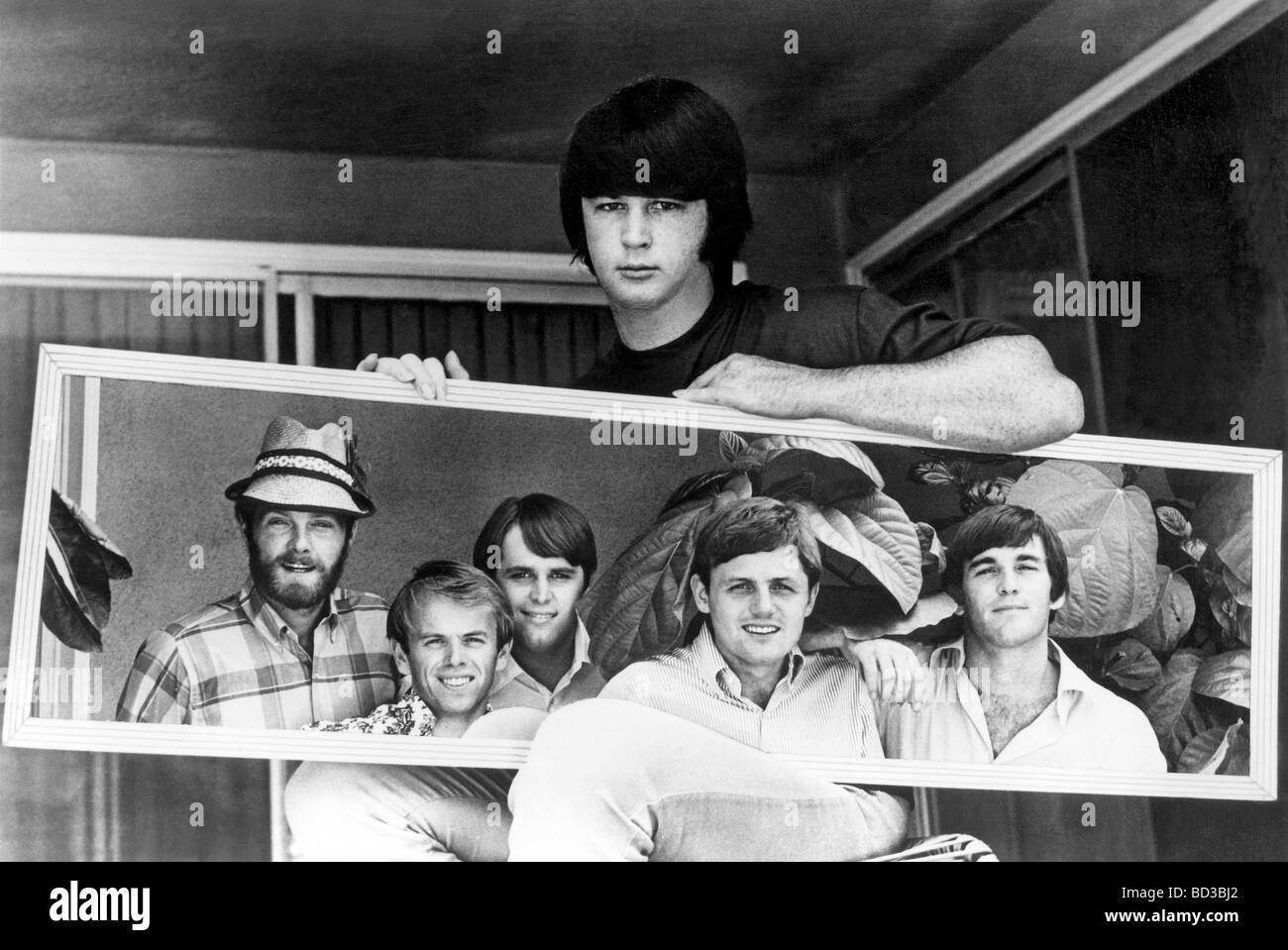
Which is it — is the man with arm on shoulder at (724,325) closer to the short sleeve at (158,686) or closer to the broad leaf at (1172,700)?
the broad leaf at (1172,700)

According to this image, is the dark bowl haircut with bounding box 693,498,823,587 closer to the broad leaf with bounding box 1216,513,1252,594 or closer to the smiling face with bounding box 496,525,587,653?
the smiling face with bounding box 496,525,587,653

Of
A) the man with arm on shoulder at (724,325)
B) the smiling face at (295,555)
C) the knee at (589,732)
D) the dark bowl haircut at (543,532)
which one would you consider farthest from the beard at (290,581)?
the man with arm on shoulder at (724,325)

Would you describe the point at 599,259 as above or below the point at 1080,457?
above

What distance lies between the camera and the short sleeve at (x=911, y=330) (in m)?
2.69

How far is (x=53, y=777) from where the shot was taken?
2.50 meters

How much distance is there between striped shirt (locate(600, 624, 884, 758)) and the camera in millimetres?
2586

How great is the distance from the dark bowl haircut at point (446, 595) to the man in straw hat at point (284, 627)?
0.03 metres

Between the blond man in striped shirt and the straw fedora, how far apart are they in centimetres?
50

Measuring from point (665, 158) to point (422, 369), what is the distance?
545 mm

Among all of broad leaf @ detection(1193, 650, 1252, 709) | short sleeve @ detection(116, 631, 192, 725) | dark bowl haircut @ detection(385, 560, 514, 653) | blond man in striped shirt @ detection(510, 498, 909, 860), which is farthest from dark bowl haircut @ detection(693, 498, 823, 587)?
short sleeve @ detection(116, 631, 192, 725)
